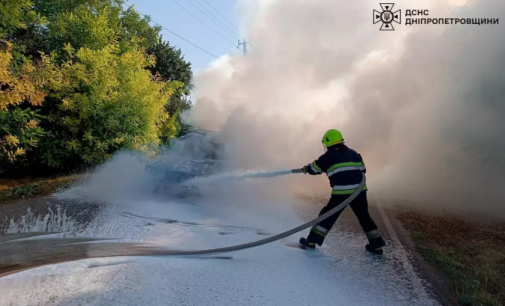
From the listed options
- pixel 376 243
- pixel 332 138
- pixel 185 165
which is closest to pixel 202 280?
pixel 376 243

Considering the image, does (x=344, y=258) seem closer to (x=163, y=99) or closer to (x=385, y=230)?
(x=385, y=230)

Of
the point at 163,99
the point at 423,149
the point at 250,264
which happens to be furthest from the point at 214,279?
the point at 163,99

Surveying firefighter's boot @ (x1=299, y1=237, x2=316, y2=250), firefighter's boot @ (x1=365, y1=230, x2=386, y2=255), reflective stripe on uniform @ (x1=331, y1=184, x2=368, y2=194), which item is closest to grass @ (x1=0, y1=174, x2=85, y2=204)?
firefighter's boot @ (x1=299, y1=237, x2=316, y2=250)

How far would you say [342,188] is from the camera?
17.0 ft

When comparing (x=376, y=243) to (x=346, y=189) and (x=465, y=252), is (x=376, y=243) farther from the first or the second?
(x=465, y=252)

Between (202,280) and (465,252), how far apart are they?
380 cm

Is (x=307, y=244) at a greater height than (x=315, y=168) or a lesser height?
lesser

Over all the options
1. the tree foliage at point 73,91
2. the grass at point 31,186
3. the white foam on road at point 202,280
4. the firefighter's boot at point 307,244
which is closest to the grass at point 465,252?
the white foam on road at point 202,280

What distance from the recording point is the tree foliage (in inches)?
359

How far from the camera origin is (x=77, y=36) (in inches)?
435

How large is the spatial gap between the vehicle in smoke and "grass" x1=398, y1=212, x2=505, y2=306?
4197 millimetres

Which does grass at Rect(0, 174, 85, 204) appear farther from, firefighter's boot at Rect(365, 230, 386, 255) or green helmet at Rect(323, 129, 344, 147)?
firefighter's boot at Rect(365, 230, 386, 255)

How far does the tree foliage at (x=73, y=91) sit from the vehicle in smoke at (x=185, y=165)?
2.31m

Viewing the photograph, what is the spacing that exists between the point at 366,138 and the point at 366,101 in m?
1.13
